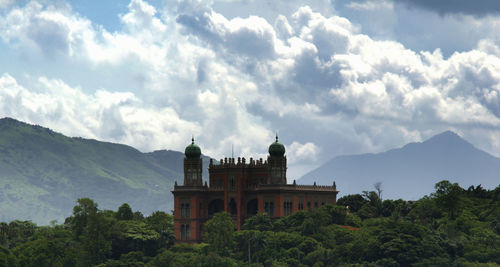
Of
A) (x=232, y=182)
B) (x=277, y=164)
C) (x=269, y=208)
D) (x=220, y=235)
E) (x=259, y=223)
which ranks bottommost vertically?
(x=220, y=235)

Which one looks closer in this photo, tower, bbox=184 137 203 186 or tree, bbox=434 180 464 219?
tree, bbox=434 180 464 219

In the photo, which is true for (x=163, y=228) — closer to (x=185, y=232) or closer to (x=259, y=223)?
(x=185, y=232)

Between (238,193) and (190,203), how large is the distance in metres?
11.2

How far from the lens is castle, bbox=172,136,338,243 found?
187 m

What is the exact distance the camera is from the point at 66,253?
169 m

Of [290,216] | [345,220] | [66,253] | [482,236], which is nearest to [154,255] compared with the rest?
[66,253]

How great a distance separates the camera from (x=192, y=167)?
629 ft

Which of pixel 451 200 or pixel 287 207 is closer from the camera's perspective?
pixel 451 200

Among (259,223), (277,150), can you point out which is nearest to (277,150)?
(277,150)

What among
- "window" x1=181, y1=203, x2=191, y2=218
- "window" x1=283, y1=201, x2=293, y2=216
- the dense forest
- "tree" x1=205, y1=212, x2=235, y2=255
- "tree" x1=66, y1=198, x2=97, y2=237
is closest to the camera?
the dense forest

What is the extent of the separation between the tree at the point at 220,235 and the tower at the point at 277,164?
2051 cm

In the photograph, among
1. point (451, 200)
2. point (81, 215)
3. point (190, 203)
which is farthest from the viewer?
point (190, 203)

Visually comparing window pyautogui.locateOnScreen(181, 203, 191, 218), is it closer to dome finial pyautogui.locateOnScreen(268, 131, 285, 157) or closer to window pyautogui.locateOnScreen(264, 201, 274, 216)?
window pyautogui.locateOnScreen(264, 201, 274, 216)

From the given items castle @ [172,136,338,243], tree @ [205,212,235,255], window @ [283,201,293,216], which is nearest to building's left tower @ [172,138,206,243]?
castle @ [172,136,338,243]
